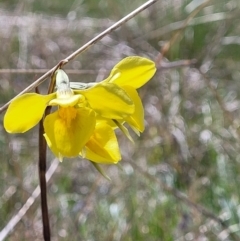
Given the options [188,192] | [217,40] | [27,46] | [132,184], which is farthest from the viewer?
[27,46]

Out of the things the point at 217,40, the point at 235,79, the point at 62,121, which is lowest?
the point at 235,79

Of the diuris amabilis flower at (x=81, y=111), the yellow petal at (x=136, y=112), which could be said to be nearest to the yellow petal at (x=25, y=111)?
the diuris amabilis flower at (x=81, y=111)

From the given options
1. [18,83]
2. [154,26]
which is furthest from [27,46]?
[154,26]

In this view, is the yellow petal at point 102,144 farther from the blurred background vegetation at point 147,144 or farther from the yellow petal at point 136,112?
the blurred background vegetation at point 147,144

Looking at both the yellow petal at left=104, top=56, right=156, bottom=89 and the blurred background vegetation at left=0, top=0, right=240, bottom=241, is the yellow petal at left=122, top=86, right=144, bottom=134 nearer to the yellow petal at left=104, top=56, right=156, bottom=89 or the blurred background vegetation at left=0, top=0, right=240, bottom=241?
the yellow petal at left=104, top=56, right=156, bottom=89

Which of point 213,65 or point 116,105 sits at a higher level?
point 116,105

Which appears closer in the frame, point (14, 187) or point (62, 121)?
point (62, 121)

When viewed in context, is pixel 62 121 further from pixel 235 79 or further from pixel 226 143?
pixel 235 79

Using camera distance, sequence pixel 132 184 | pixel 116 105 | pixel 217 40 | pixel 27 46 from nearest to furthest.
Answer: pixel 116 105
pixel 132 184
pixel 217 40
pixel 27 46
